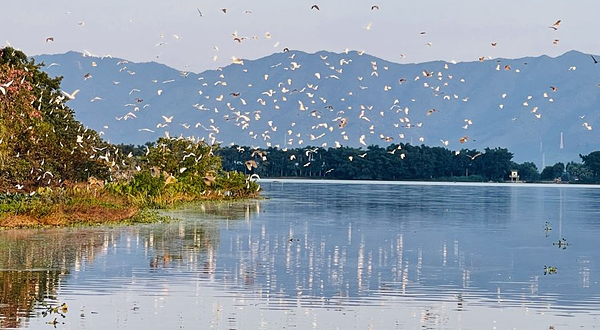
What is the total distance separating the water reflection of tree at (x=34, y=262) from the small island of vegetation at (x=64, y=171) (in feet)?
17.0

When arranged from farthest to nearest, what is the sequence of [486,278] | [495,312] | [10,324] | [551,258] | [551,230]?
[551,230] < [551,258] < [486,278] < [495,312] < [10,324]

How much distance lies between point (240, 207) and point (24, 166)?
2196cm

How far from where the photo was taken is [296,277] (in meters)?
28.6

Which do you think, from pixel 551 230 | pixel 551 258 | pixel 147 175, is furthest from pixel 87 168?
pixel 551 258

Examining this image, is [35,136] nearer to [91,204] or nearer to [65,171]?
[65,171]

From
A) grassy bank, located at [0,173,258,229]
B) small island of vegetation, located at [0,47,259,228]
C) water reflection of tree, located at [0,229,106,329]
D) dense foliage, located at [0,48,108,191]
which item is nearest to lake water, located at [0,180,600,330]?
water reflection of tree, located at [0,229,106,329]

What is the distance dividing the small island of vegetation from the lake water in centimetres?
362

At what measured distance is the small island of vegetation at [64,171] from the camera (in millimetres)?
48312

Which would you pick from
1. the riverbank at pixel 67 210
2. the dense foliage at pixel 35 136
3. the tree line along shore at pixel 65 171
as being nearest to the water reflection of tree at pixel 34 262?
the riverbank at pixel 67 210

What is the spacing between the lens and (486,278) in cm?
2942

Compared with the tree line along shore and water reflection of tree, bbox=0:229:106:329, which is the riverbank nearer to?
the tree line along shore

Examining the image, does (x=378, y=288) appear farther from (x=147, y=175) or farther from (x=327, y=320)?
(x=147, y=175)

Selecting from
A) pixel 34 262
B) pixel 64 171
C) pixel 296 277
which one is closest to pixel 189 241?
pixel 34 262

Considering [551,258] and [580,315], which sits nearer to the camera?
[580,315]
